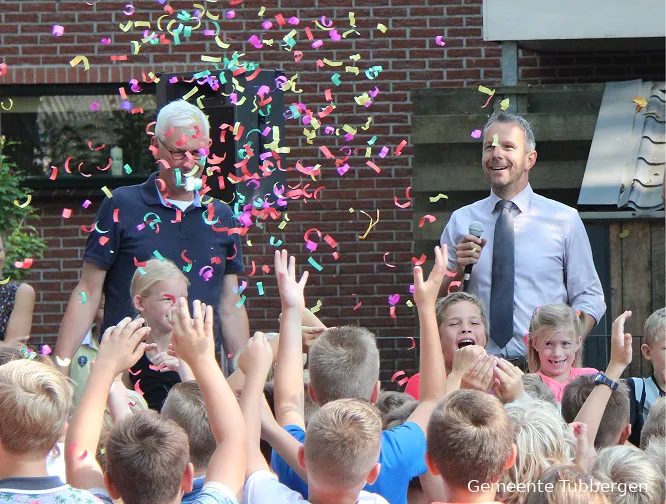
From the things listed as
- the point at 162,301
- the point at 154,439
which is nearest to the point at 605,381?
the point at 154,439

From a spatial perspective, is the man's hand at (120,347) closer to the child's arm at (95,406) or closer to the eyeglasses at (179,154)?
the child's arm at (95,406)

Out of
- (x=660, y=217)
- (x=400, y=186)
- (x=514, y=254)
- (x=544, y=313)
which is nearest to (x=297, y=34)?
(x=400, y=186)

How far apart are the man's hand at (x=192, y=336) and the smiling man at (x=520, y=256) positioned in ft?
6.89

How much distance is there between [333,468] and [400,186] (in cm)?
571

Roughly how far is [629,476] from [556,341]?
172 centimetres

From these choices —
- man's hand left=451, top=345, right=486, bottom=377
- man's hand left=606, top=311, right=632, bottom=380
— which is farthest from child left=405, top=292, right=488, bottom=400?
man's hand left=451, top=345, right=486, bottom=377

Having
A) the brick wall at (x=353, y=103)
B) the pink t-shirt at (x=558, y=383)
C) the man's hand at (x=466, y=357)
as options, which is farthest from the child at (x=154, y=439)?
the brick wall at (x=353, y=103)

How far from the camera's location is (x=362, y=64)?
8.37 m

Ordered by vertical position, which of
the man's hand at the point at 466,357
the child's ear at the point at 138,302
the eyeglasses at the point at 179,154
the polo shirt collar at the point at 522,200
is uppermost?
the eyeglasses at the point at 179,154

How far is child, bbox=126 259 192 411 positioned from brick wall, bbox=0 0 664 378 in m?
3.78

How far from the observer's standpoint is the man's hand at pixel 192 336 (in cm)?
304

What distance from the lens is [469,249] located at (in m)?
4.79

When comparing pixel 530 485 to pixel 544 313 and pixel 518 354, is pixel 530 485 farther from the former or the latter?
pixel 518 354

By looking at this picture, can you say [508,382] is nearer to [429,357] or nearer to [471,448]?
[429,357]
